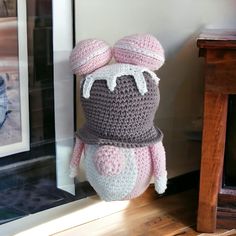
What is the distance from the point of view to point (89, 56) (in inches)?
38.4

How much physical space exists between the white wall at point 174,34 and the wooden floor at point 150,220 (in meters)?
0.12

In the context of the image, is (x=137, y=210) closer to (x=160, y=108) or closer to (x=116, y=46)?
(x=160, y=108)

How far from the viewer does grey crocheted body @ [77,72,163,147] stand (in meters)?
0.94

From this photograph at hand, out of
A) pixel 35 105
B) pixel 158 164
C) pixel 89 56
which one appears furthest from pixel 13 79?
pixel 158 164

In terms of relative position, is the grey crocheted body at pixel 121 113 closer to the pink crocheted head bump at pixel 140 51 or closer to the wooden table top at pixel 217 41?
the pink crocheted head bump at pixel 140 51

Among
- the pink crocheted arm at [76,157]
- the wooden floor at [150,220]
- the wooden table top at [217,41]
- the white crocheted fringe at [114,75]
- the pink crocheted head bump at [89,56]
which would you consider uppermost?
the wooden table top at [217,41]

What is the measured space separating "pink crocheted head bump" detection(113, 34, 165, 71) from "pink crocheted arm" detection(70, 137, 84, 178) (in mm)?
209

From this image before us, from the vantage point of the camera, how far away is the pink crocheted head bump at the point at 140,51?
98 cm

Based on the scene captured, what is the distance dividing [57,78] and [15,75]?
0.34 feet

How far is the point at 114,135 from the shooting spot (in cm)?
96

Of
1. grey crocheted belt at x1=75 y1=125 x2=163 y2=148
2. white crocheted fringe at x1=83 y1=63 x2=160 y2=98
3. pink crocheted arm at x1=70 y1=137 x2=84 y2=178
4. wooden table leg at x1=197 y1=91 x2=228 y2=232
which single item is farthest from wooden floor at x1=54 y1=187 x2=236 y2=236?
white crocheted fringe at x1=83 y1=63 x2=160 y2=98

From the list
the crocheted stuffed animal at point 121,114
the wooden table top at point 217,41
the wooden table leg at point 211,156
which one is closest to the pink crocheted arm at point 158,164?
the crocheted stuffed animal at point 121,114

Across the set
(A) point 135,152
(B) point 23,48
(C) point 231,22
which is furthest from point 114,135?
(C) point 231,22

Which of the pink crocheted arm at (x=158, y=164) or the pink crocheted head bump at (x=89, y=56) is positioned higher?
the pink crocheted head bump at (x=89, y=56)
